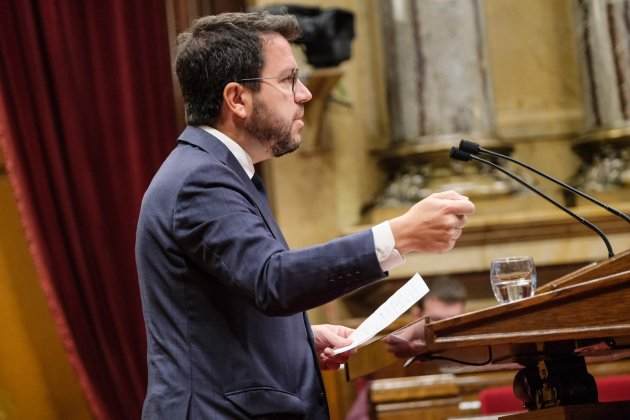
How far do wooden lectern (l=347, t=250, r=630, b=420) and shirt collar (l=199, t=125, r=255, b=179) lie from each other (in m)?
0.42

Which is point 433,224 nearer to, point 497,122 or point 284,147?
point 284,147

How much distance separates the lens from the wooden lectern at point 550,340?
1687 millimetres

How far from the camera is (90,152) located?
13.5 feet

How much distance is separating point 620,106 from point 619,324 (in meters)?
3.42

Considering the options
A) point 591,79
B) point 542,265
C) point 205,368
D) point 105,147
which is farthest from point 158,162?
point 205,368

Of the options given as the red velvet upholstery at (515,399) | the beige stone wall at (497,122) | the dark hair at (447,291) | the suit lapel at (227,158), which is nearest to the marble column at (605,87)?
the beige stone wall at (497,122)

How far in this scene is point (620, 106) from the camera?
492 centimetres

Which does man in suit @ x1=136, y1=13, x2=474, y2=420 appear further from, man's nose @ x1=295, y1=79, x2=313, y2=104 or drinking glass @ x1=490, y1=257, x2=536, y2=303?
drinking glass @ x1=490, y1=257, x2=536, y2=303

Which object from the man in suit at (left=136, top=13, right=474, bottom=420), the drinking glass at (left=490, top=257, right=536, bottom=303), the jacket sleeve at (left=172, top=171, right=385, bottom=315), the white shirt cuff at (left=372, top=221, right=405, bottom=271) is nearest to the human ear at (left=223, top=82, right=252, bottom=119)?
the man in suit at (left=136, top=13, right=474, bottom=420)

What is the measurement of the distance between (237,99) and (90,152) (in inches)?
80.4

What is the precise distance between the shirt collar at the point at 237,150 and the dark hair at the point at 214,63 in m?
0.03

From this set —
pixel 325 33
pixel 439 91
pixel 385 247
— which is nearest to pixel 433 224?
pixel 385 247

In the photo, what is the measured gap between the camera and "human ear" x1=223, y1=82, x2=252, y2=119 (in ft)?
7.16

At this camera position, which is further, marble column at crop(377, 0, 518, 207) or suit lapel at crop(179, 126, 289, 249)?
marble column at crop(377, 0, 518, 207)
